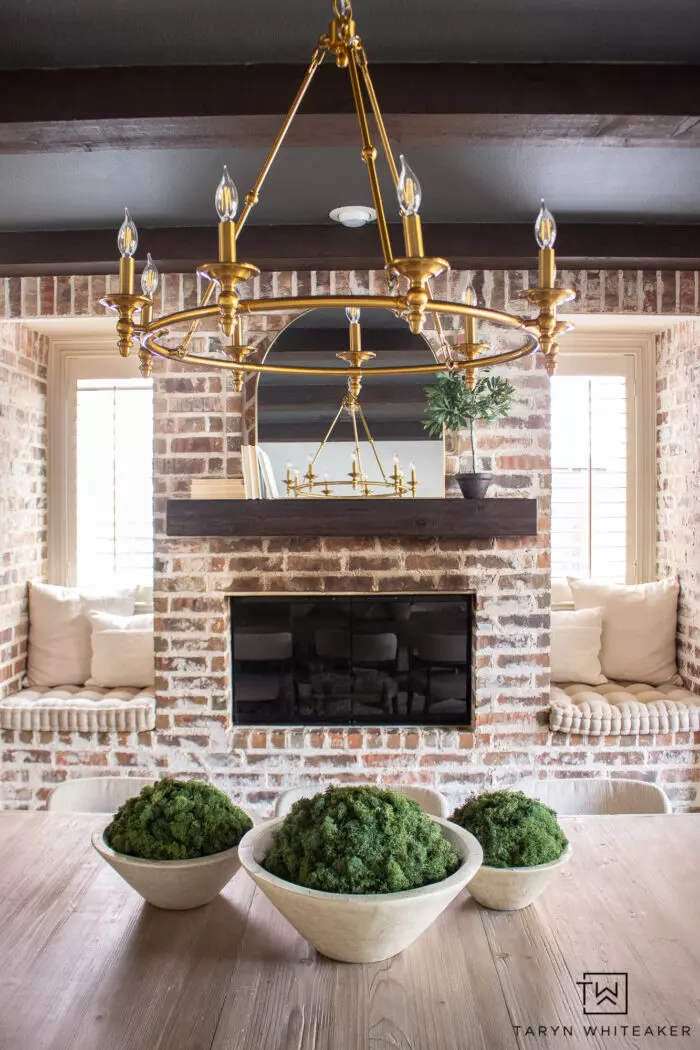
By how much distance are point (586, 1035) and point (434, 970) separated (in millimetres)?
258

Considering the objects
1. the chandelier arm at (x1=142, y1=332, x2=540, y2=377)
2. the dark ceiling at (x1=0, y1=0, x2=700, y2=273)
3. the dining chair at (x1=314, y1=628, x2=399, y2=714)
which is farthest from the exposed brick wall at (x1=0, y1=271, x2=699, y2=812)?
the chandelier arm at (x1=142, y1=332, x2=540, y2=377)

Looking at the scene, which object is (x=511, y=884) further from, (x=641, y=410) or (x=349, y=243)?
(x=641, y=410)

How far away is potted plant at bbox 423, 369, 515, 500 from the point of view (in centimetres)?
332

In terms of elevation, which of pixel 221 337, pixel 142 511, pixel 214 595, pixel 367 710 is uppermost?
pixel 221 337

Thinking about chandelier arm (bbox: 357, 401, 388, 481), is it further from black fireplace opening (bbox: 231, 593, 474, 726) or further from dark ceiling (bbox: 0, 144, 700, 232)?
dark ceiling (bbox: 0, 144, 700, 232)

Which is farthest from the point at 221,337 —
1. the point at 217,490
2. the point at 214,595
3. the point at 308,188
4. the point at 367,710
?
the point at 367,710

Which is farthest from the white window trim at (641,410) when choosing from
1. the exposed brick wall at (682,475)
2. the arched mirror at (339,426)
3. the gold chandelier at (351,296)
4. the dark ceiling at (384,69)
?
the gold chandelier at (351,296)

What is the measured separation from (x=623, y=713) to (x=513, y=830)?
213 cm

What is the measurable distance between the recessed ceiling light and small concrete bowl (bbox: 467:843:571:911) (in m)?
2.27

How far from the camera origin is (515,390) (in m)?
3.49

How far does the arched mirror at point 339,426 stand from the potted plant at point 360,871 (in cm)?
220

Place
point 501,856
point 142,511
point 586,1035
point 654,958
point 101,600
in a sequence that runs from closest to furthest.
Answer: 1. point 586,1035
2. point 654,958
3. point 501,856
4. point 101,600
5. point 142,511

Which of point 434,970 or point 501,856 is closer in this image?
point 434,970

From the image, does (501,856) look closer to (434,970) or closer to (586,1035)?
(434,970)
